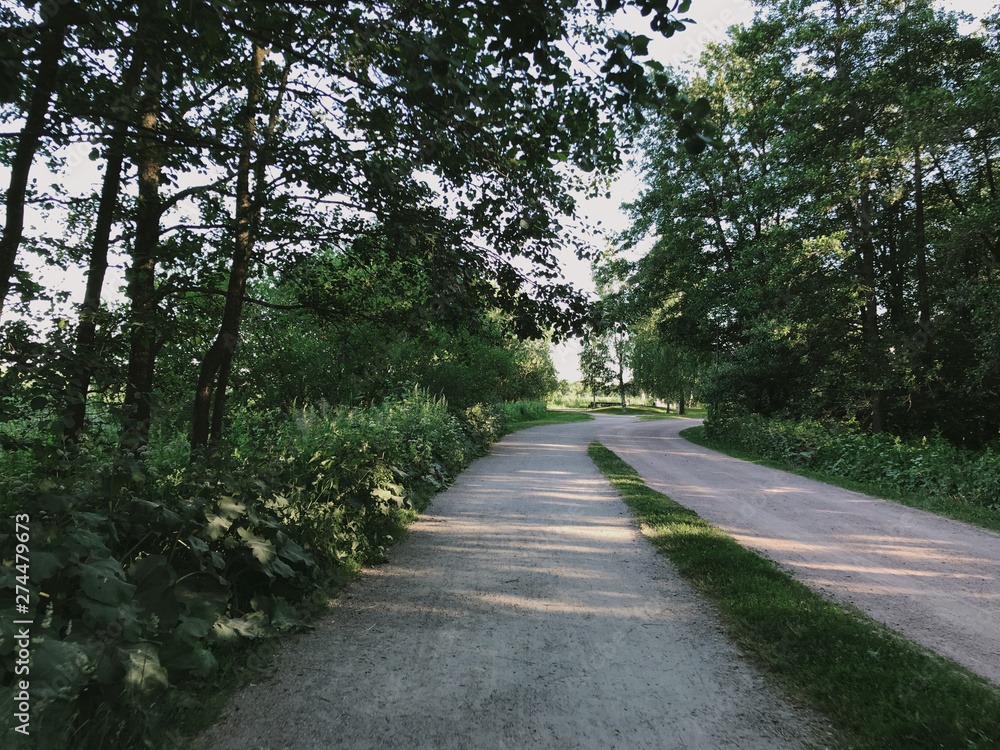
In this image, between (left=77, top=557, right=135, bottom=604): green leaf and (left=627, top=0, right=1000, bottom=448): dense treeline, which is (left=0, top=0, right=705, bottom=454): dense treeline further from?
(left=627, top=0, right=1000, bottom=448): dense treeline

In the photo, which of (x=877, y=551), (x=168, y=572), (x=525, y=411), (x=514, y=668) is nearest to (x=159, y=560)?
(x=168, y=572)

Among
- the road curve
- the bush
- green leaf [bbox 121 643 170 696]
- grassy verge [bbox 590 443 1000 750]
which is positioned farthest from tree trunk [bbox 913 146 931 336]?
green leaf [bbox 121 643 170 696]

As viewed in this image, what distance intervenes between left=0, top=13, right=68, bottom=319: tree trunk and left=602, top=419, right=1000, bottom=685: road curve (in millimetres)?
6421

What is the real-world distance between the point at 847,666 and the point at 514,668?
75.6 inches

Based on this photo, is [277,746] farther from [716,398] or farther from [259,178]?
[716,398]

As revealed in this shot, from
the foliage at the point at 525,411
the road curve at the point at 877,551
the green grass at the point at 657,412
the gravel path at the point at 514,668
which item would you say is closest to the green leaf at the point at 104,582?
the gravel path at the point at 514,668

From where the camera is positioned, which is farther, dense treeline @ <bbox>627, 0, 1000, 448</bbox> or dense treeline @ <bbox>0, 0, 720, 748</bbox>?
dense treeline @ <bbox>627, 0, 1000, 448</bbox>

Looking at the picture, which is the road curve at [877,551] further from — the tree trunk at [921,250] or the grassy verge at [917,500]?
the tree trunk at [921,250]

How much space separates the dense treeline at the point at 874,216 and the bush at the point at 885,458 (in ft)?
5.16

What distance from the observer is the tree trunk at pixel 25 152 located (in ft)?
10.3

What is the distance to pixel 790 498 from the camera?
925 cm

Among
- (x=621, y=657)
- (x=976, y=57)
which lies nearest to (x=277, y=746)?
(x=621, y=657)

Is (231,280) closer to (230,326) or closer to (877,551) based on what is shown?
(230,326)

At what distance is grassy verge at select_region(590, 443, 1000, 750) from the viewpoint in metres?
2.47
